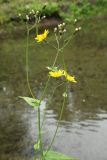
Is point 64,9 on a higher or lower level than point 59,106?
higher

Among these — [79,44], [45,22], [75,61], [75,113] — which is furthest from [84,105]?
[45,22]


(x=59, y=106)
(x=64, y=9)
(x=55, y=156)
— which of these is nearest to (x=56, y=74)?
(x=55, y=156)

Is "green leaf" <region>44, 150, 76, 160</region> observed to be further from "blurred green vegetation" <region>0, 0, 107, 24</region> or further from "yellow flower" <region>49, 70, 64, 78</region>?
"blurred green vegetation" <region>0, 0, 107, 24</region>

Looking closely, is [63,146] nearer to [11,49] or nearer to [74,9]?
[11,49]

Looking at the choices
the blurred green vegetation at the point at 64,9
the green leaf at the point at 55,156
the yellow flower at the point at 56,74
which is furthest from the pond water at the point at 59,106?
the blurred green vegetation at the point at 64,9

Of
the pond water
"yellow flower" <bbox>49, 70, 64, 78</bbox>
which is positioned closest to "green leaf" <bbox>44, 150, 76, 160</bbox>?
"yellow flower" <bbox>49, 70, 64, 78</bbox>

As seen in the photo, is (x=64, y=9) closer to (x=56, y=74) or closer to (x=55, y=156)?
(x=56, y=74)

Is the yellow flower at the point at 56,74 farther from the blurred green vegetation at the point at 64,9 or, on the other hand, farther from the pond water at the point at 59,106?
the blurred green vegetation at the point at 64,9
